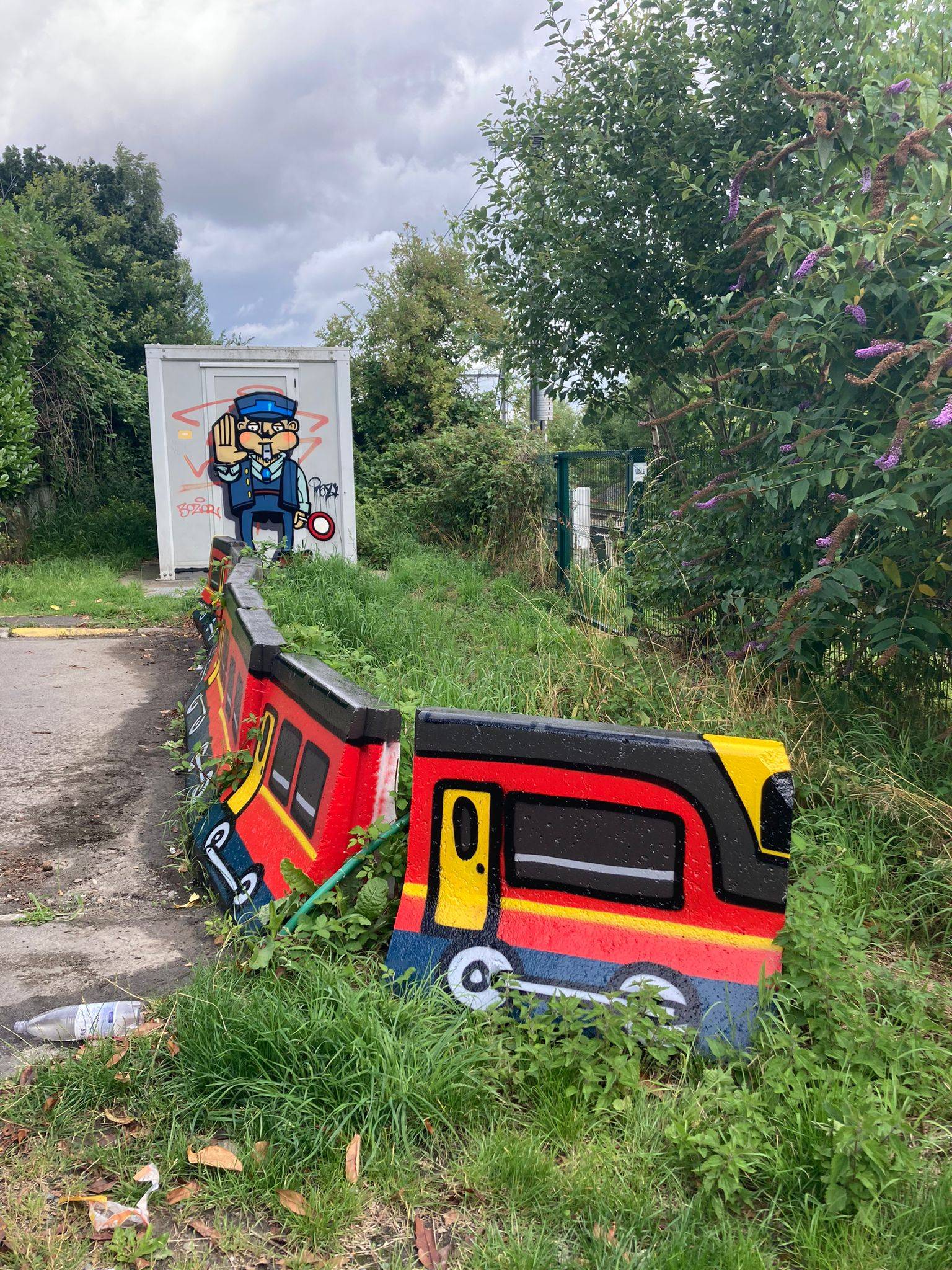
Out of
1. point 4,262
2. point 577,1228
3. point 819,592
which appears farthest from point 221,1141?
point 4,262

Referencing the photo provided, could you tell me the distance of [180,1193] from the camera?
78.4 inches

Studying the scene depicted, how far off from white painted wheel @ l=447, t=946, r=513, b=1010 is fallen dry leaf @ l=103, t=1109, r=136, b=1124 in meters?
0.85

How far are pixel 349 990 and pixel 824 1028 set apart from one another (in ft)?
4.11

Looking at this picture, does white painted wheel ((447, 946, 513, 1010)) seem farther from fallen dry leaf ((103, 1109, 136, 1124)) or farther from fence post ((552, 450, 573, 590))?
fence post ((552, 450, 573, 590))

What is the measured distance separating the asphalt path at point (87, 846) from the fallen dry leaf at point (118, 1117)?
1.22ft

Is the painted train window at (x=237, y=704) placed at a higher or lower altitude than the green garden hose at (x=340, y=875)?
higher

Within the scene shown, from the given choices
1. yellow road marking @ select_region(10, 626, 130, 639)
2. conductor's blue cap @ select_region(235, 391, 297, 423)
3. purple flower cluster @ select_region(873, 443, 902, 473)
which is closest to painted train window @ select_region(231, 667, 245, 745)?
purple flower cluster @ select_region(873, 443, 902, 473)

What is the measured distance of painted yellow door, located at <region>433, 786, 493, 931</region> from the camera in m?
2.62

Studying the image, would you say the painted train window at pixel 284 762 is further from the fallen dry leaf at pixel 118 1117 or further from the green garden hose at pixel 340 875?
the fallen dry leaf at pixel 118 1117

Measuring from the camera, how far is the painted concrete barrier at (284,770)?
285 cm

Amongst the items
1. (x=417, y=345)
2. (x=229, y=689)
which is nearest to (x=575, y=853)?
(x=229, y=689)

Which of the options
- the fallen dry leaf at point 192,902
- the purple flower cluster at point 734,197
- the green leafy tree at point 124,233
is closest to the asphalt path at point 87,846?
the fallen dry leaf at point 192,902

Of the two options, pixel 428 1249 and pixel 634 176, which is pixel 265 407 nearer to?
pixel 634 176

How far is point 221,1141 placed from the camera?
2.16 metres
